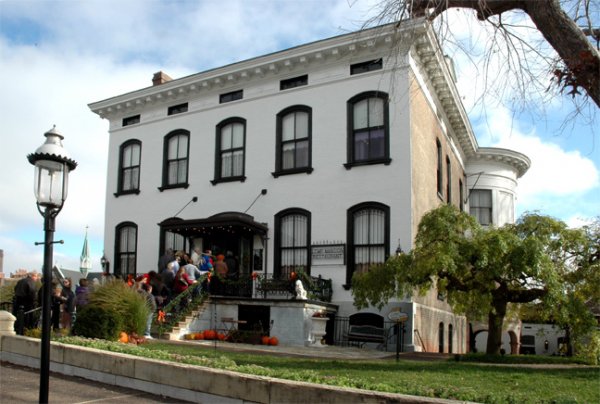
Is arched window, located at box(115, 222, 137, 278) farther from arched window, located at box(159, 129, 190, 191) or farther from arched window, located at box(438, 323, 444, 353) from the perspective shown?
arched window, located at box(438, 323, 444, 353)

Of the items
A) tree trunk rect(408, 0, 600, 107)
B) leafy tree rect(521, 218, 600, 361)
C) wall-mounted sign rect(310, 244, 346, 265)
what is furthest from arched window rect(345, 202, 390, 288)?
tree trunk rect(408, 0, 600, 107)

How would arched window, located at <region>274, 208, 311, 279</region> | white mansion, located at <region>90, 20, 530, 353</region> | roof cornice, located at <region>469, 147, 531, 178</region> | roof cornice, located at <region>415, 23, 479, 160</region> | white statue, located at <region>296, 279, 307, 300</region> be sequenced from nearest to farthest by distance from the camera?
white statue, located at <region>296, 279, 307, 300</region> → white mansion, located at <region>90, 20, 530, 353</region> → roof cornice, located at <region>415, 23, 479, 160</region> → arched window, located at <region>274, 208, 311, 279</region> → roof cornice, located at <region>469, 147, 531, 178</region>

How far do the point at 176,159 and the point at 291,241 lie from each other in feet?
22.7

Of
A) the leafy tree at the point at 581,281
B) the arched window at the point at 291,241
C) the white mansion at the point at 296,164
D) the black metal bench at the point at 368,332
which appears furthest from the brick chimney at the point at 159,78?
the leafy tree at the point at 581,281

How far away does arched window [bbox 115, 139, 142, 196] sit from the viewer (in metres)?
26.3

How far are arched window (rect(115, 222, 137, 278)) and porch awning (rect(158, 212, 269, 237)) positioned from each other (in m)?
3.86

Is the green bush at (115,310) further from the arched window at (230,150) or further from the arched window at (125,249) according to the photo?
the arched window at (125,249)

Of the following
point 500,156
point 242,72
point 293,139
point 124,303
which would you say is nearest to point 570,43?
point 124,303

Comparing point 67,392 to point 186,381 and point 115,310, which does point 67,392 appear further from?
point 115,310

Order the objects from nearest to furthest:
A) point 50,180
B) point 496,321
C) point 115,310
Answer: point 50,180, point 115,310, point 496,321

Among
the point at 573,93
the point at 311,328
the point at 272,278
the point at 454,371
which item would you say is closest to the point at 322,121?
the point at 272,278

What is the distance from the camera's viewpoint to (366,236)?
19.9m

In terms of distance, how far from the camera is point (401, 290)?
533 inches

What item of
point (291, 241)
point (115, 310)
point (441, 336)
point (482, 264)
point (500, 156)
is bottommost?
point (441, 336)
